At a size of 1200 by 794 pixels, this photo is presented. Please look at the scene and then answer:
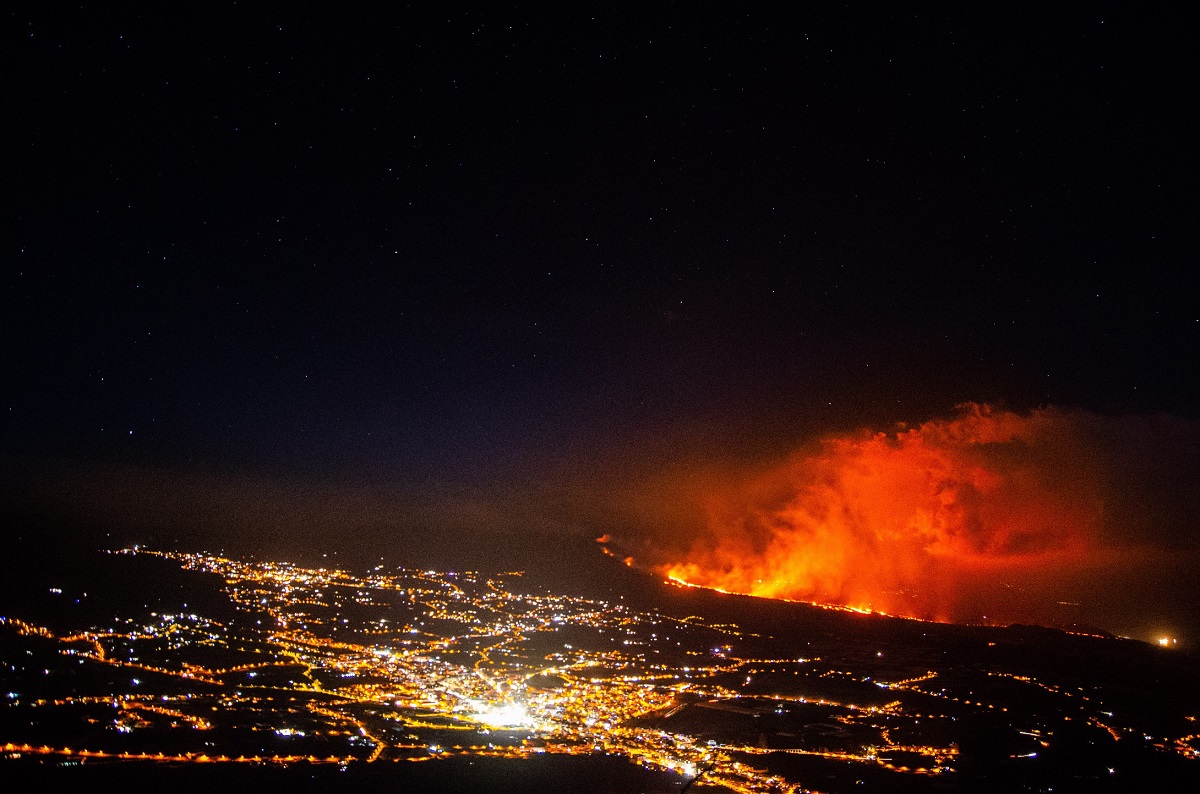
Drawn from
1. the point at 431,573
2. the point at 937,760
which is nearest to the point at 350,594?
the point at 431,573

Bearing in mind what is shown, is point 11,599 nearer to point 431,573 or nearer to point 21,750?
point 21,750

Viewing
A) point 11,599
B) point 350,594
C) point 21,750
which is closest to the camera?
point 21,750

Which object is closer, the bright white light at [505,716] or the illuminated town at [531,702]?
the illuminated town at [531,702]

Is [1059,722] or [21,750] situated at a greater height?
[1059,722]

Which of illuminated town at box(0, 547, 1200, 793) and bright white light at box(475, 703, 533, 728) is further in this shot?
bright white light at box(475, 703, 533, 728)

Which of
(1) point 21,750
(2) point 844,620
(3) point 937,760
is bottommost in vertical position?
(1) point 21,750

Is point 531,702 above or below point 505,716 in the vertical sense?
above

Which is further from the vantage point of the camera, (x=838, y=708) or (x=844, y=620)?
(x=844, y=620)

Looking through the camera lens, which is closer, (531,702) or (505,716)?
(505,716)
